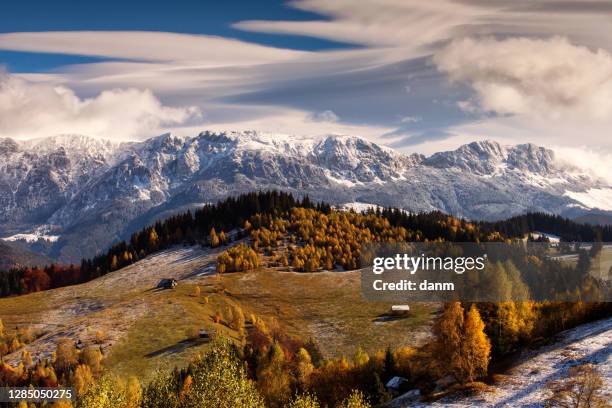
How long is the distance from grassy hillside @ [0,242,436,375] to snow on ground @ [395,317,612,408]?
159 feet

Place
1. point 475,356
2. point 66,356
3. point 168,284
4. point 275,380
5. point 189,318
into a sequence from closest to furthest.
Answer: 1. point 475,356
2. point 275,380
3. point 66,356
4. point 189,318
5. point 168,284

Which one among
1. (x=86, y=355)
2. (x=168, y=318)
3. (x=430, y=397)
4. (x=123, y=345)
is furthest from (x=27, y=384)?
(x=430, y=397)

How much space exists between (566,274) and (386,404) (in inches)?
2796

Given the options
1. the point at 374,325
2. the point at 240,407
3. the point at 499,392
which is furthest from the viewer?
the point at 374,325

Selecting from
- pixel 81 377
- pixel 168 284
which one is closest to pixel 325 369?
pixel 81 377

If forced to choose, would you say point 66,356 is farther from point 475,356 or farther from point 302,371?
point 475,356

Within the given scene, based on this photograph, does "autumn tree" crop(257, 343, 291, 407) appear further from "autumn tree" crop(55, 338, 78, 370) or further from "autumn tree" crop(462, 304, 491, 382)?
"autumn tree" crop(55, 338, 78, 370)

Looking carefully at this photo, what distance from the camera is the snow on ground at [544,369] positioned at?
238ft

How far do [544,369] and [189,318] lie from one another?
312 feet

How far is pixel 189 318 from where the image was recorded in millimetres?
150500

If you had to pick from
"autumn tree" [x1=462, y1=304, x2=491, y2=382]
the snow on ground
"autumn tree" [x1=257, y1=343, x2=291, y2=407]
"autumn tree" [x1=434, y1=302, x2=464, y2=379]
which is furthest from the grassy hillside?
the snow on ground

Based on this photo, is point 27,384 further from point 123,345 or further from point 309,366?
point 309,366

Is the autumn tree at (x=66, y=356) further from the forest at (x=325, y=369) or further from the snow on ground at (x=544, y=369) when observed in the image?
the snow on ground at (x=544, y=369)

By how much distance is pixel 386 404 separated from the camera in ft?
294
